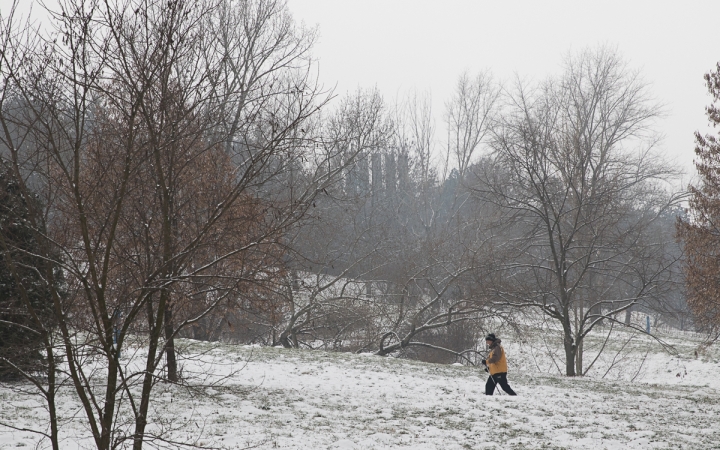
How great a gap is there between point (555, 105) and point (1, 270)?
27.2m

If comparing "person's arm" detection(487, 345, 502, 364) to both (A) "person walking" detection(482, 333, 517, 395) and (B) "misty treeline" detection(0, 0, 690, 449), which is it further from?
(B) "misty treeline" detection(0, 0, 690, 449)

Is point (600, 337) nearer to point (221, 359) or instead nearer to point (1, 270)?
point (221, 359)

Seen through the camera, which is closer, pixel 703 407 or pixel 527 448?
pixel 527 448

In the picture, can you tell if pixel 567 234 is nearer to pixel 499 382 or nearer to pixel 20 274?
pixel 499 382

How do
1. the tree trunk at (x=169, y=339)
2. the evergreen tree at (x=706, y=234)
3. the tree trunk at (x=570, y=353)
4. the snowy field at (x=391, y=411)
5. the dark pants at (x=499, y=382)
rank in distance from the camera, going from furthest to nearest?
1. the tree trunk at (x=570, y=353)
2. the evergreen tree at (x=706, y=234)
3. the dark pants at (x=499, y=382)
4. the snowy field at (x=391, y=411)
5. the tree trunk at (x=169, y=339)

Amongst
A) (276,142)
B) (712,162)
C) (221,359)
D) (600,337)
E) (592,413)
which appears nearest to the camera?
(276,142)

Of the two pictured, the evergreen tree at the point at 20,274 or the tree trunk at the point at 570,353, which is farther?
the tree trunk at the point at 570,353

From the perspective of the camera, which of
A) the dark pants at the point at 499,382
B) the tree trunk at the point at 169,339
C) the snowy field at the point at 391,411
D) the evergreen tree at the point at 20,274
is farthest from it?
the dark pants at the point at 499,382

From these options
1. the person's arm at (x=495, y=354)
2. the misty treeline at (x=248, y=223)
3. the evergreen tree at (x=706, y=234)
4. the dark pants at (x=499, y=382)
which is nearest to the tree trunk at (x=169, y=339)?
the misty treeline at (x=248, y=223)

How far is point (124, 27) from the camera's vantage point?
149 inches

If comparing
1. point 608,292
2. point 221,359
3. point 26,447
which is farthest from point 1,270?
point 608,292

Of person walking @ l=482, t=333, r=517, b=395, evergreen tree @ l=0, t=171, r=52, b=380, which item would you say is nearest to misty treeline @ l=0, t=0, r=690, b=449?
evergreen tree @ l=0, t=171, r=52, b=380

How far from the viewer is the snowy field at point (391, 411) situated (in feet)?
24.8

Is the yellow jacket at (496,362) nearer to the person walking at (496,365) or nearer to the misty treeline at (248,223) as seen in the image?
the person walking at (496,365)
